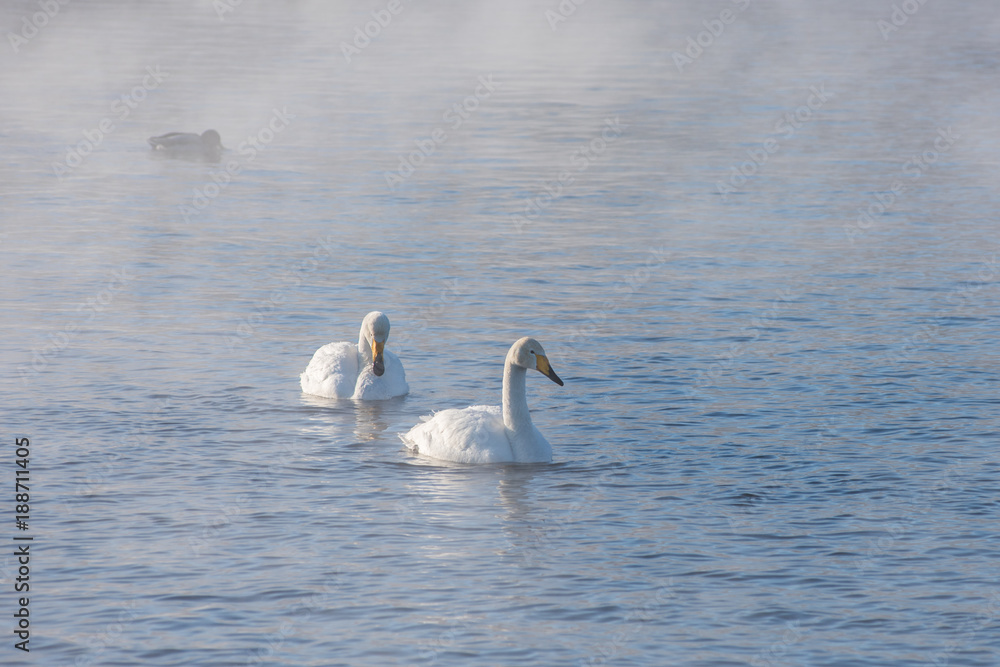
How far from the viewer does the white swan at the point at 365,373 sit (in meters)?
20.2

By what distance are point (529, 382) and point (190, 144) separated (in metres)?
21.1

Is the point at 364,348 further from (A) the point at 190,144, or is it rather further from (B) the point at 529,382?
(A) the point at 190,144

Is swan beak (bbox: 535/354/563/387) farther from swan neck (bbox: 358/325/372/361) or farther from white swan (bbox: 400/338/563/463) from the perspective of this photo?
swan neck (bbox: 358/325/372/361)

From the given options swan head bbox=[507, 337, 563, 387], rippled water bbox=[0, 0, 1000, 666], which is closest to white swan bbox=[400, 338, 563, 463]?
swan head bbox=[507, 337, 563, 387]

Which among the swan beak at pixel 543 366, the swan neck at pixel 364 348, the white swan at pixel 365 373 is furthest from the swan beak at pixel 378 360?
the swan beak at pixel 543 366

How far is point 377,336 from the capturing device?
20234mm

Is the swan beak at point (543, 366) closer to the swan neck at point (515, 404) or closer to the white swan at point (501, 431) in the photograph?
the white swan at point (501, 431)

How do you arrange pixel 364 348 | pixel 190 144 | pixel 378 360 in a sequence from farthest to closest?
pixel 190 144
pixel 364 348
pixel 378 360

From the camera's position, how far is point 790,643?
12828mm

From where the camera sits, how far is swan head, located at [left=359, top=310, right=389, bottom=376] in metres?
20.0

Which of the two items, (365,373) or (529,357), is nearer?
(529,357)

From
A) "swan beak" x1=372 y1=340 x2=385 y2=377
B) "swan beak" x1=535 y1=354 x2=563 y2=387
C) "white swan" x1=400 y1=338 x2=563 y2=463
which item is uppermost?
"swan beak" x1=372 y1=340 x2=385 y2=377

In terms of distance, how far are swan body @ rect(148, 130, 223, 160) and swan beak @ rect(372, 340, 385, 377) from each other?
21.1 metres

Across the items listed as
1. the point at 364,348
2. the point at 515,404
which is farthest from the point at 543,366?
the point at 364,348
